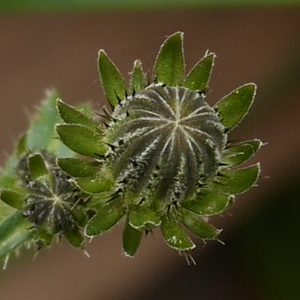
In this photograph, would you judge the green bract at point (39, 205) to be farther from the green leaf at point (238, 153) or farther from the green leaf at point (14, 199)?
the green leaf at point (238, 153)

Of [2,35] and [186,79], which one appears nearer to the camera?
[186,79]

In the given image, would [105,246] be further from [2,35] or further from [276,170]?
[2,35]

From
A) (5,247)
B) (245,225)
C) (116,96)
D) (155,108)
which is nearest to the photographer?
(155,108)

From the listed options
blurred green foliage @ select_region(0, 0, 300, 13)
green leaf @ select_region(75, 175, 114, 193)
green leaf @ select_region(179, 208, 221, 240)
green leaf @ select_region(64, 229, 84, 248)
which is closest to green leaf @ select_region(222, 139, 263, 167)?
green leaf @ select_region(179, 208, 221, 240)

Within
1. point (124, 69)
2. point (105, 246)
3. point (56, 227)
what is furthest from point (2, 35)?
point (56, 227)

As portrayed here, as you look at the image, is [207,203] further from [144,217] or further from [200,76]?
[200,76]

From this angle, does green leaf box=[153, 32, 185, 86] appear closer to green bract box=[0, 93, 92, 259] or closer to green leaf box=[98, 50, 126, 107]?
green leaf box=[98, 50, 126, 107]

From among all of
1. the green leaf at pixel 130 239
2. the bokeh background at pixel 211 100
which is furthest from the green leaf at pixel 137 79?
the bokeh background at pixel 211 100

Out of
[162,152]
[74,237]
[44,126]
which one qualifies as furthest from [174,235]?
[44,126]
